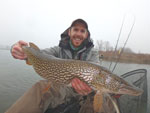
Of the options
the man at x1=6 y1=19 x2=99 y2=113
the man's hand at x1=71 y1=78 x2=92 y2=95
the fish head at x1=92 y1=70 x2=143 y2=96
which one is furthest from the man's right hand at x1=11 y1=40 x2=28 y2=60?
the fish head at x1=92 y1=70 x2=143 y2=96

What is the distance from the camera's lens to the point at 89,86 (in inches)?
72.7

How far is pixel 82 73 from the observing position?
1.78 m

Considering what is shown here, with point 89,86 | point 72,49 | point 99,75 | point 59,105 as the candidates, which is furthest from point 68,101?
point 72,49

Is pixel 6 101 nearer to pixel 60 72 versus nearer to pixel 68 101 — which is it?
pixel 68 101

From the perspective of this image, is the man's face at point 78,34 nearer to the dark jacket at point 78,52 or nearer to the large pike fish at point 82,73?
the dark jacket at point 78,52

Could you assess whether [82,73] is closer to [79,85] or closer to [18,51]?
[79,85]

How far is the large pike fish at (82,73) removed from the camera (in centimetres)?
178

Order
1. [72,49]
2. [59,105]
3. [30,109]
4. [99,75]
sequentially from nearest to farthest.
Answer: [99,75] → [30,109] → [59,105] → [72,49]

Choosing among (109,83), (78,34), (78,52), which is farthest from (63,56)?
(109,83)

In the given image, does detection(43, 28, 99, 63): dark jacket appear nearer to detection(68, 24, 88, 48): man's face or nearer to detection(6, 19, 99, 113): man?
detection(6, 19, 99, 113): man

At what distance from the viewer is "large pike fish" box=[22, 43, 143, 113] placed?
5.85ft

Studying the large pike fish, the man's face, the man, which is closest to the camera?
the large pike fish

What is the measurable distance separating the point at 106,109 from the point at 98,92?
1.42 ft

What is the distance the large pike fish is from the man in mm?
119
